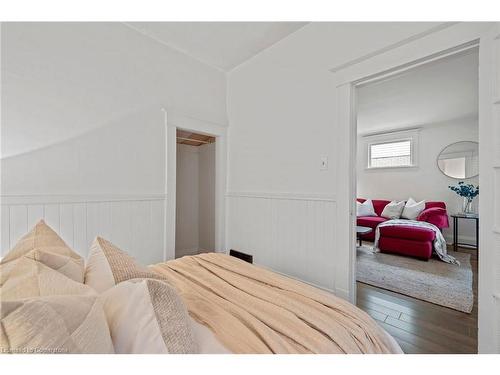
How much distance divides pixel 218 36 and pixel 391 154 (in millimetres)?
4904

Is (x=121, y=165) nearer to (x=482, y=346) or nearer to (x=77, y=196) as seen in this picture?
(x=77, y=196)

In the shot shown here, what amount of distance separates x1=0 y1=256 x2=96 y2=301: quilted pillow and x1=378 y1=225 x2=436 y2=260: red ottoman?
425cm

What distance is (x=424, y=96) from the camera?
139 inches

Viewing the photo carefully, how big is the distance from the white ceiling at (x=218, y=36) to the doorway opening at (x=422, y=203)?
3.63 ft

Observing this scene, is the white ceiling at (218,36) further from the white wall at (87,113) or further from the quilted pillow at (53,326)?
the quilted pillow at (53,326)

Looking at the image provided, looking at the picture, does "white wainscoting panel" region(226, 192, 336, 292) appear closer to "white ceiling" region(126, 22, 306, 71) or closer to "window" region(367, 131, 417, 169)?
"white ceiling" region(126, 22, 306, 71)

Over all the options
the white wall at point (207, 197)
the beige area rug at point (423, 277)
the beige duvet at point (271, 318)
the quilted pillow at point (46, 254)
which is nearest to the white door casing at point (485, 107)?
the beige duvet at point (271, 318)

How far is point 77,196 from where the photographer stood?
6.93 feet

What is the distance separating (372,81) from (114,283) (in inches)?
88.5

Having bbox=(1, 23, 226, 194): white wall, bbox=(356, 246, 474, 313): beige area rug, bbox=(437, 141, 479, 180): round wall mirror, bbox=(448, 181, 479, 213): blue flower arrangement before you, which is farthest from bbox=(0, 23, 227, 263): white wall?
bbox=(437, 141, 479, 180): round wall mirror

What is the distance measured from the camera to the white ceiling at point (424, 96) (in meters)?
2.78

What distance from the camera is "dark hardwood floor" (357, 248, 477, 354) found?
164 cm

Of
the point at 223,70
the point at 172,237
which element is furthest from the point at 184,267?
the point at 223,70

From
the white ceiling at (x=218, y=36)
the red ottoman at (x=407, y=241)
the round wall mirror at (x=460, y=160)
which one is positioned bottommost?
the red ottoman at (x=407, y=241)
